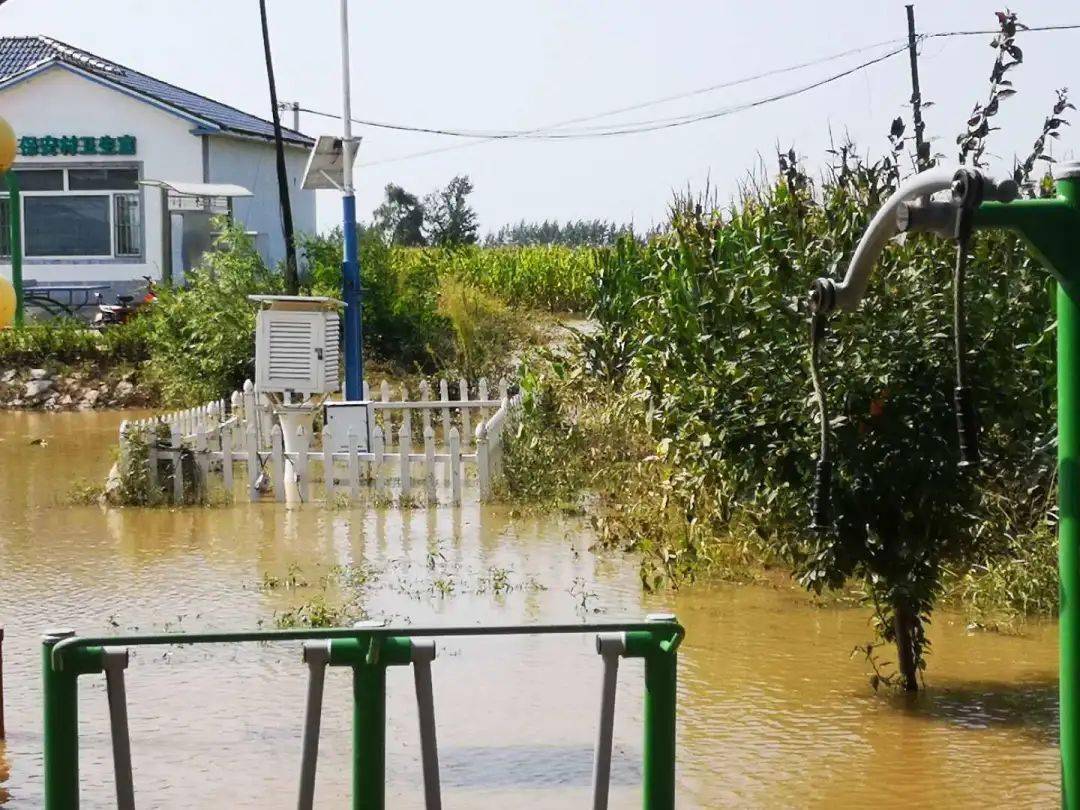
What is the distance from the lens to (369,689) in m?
4.21

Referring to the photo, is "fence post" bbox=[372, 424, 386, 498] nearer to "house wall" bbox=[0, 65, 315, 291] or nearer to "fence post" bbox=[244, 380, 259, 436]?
"fence post" bbox=[244, 380, 259, 436]

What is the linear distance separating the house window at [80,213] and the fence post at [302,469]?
62.0ft

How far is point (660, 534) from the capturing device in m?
10.5

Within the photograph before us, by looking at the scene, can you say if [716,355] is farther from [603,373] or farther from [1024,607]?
[603,373]

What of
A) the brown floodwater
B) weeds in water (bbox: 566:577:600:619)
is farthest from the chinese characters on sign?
weeds in water (bbox: 566:577:600:619)

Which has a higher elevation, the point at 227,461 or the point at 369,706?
the point at 227,461

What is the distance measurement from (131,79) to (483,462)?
23086mm

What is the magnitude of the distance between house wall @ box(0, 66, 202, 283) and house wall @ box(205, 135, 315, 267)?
610 mm

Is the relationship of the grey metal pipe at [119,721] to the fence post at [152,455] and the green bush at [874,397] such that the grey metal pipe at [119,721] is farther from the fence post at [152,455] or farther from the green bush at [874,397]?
the fence post at [152,455]

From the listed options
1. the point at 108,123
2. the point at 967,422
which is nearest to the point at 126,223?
the point at 108,123

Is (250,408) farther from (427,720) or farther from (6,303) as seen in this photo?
(427,720)

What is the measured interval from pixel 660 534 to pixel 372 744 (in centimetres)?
644

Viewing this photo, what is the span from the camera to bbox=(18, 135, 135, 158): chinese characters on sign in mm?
30828

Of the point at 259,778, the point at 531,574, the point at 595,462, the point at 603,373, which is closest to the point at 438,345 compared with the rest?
the point at 603,373
